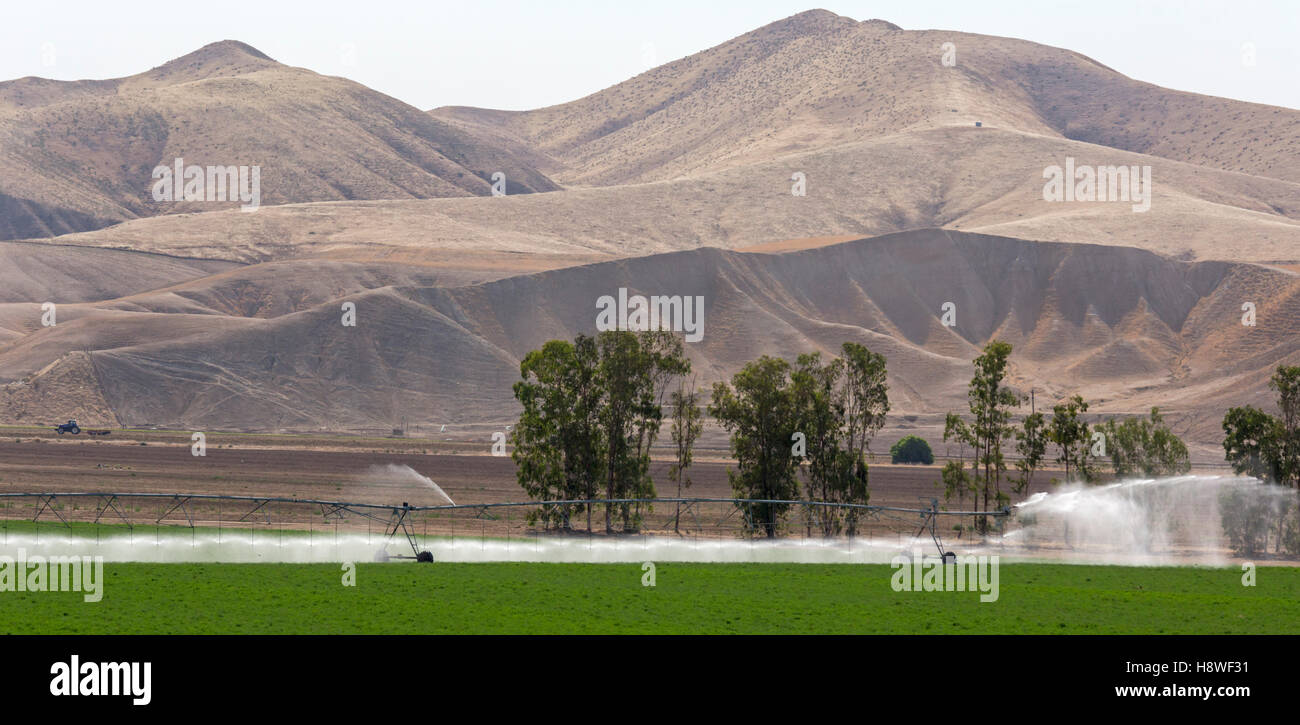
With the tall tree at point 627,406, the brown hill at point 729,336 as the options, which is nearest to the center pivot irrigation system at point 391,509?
the tall tree at point 627,406

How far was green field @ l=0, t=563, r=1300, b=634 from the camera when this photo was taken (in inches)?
1393

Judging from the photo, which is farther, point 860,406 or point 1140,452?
point 1140,452

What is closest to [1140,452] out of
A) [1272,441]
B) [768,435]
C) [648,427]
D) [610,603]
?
[1272,441]

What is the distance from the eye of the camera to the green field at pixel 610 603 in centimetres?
3538

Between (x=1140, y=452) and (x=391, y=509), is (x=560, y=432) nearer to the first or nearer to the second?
(x=391, y=509)

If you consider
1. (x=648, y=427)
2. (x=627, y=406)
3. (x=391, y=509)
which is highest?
(x=627, y=406)

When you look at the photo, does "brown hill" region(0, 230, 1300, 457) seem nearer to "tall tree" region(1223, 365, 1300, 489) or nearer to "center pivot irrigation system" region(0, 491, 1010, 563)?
"center pivot irrigation system" region(0, 491, 1010, 563)

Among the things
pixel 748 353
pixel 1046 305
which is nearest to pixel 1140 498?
pixel 748 353

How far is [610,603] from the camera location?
40500 millimetres

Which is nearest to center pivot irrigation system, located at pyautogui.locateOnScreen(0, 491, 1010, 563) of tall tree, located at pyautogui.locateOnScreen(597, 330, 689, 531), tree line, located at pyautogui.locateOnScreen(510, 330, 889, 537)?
tree line, located at pyautogui.locateOnScreen(510, 330, 889, 537)

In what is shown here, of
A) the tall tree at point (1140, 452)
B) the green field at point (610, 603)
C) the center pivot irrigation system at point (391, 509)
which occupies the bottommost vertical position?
the green field at point (610, 603)

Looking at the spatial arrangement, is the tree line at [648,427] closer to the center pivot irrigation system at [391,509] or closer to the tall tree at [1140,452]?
the center pivot irrigation system at [391,509]
